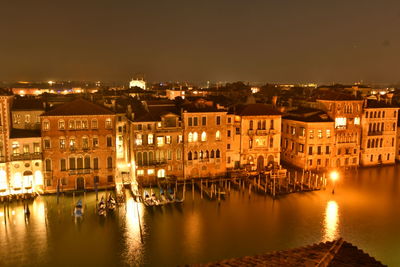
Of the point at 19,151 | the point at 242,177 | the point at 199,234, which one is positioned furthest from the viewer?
the point at 242,177

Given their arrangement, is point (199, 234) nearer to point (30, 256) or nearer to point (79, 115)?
point (30, 256)

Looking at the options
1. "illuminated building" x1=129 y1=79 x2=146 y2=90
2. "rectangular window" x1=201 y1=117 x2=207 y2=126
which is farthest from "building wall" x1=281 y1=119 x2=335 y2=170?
"illuminated building" x1=129 y1=79 x2=146 y2=90

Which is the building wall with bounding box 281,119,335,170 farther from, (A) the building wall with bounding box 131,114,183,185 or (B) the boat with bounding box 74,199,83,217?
(B) the boat with bounding box 74,199,83,217

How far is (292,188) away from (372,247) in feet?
49.0

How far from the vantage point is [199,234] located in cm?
3206

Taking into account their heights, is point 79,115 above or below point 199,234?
above

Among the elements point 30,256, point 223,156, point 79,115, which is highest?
point 79,115

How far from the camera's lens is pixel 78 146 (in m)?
42.0

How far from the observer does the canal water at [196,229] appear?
28.3 m

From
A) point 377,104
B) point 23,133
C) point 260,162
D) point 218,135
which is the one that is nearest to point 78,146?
point 23,133

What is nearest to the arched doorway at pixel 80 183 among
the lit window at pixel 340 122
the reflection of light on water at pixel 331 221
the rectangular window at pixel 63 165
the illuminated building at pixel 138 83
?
the rectangular window at pixel 63 165

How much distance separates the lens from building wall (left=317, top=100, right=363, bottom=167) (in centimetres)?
5306

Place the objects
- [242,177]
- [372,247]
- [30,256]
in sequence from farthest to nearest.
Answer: [242,177]
[372,247]
[30,256]


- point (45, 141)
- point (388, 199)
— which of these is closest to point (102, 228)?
point (45, 141)
